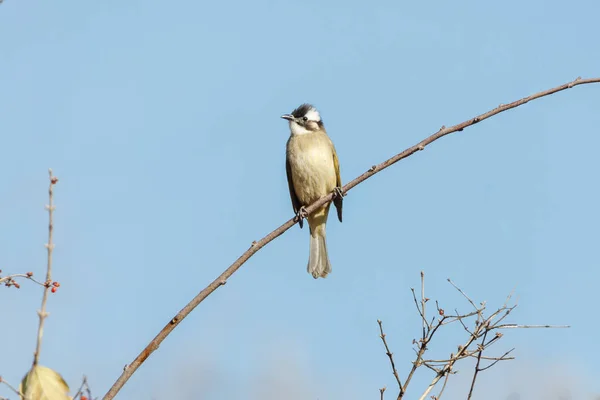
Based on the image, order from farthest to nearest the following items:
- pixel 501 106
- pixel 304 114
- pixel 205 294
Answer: pixel 304 114, pixel 501 106, pixel 205 294

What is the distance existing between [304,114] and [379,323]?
17.0 feet

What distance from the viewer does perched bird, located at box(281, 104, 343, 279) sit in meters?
8.30

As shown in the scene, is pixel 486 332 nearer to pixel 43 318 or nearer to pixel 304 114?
pixel 43 318

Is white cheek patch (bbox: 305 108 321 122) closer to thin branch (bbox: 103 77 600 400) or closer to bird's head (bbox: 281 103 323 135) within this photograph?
bird's head (bbox: 281 103 323 135)

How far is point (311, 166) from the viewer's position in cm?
834

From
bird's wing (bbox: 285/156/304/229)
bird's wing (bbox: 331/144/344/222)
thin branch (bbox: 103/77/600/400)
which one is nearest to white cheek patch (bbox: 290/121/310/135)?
bird's wing (bbox: 285/156/304/229)

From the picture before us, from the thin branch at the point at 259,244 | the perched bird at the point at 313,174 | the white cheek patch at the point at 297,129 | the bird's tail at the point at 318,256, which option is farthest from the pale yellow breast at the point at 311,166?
the thin branch at the point at 259,244

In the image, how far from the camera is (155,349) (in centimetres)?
241

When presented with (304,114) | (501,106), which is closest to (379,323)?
(501,106)

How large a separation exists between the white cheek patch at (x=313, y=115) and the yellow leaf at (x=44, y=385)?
7.28 meters

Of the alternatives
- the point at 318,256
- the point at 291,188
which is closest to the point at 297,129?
the point at 291,188

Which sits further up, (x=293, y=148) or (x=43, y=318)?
(x=293, y=148)

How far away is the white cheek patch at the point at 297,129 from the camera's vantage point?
8.98m

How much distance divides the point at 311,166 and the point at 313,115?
1.05 meters
